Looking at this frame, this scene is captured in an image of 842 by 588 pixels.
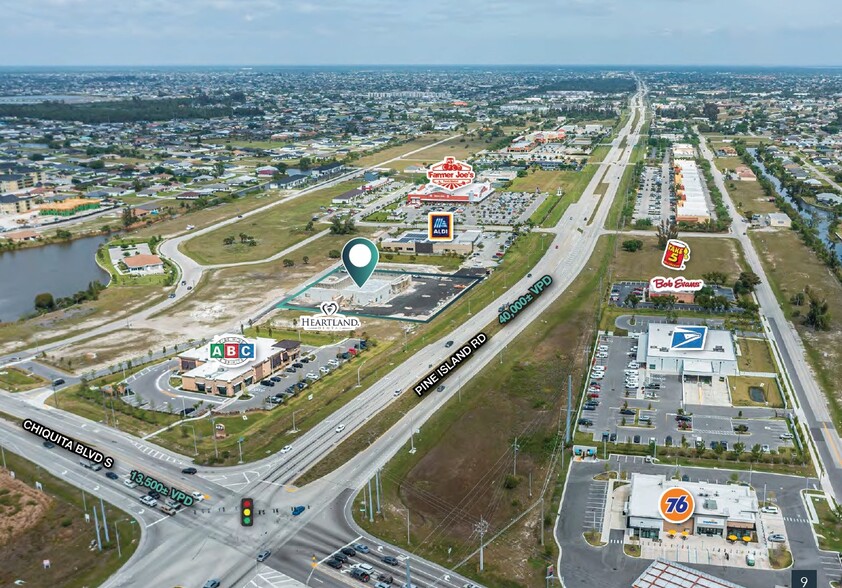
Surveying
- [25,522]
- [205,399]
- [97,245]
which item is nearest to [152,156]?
Answer: [97,245]

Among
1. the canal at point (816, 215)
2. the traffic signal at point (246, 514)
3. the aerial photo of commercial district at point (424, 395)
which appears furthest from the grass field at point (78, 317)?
the canal at point (816, 215)

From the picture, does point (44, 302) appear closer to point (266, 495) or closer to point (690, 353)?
point (266, 495)

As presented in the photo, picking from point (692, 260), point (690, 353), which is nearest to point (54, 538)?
point (690, 353)

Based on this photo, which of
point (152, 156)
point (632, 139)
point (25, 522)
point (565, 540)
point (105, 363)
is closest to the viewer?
point (565, 540)

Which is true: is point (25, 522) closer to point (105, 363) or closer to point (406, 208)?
point (105, 363)

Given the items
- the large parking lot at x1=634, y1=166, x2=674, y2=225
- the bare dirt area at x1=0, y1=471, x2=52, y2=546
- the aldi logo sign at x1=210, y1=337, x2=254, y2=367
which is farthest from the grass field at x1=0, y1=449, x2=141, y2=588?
the large parking lot at x1=634, y1=166, x2=674, y2=225

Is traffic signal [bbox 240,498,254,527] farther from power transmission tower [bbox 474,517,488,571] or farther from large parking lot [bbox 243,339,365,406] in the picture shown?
large parking lot [bbox 243,339,365,406]

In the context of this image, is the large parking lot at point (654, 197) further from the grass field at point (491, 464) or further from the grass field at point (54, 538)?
the grass field at point (54, 538)
